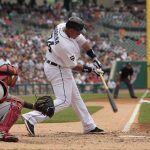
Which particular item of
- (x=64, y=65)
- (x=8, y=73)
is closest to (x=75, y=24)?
(x=64, y=65)

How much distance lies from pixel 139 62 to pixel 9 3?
932 centimetres

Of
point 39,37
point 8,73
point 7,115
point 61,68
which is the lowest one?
point 39,37

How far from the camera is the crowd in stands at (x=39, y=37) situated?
89.0 feet

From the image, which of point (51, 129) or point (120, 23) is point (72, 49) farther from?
point (120, 23)

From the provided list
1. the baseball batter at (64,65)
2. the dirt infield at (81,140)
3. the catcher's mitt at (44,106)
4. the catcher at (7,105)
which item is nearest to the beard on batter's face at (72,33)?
the baseball batter at (64,65)

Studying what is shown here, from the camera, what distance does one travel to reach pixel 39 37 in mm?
30344

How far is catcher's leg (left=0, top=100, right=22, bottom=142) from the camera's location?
23.5 ft

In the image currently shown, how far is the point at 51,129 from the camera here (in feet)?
32.0

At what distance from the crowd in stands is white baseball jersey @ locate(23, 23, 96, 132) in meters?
16.9

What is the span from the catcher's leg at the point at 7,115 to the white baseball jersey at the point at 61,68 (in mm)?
1005

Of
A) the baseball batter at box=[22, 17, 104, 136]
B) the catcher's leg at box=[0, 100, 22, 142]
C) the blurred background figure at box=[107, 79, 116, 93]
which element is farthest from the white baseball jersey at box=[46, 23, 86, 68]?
the blurred background figure at box=[107, 79, 116, 93]

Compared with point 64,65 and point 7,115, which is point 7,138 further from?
point 64,65

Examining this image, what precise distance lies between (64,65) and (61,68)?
0.28 feet

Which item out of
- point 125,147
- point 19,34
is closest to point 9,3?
point 19,34
